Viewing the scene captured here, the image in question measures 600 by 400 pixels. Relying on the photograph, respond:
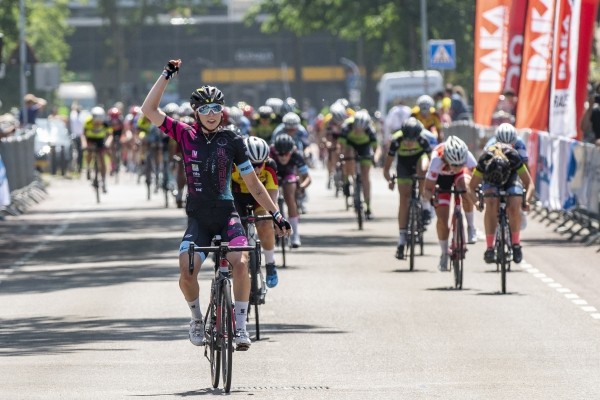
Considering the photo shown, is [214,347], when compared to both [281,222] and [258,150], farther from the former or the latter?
[258,150]

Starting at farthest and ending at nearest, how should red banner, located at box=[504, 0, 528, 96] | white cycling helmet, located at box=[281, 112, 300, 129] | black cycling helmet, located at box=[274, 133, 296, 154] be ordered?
red banner, located at box=[504, 0, 528, 96]
white cycling helmet, located at box=[281, 112, 300, 129]
black cycling helmet, located at box=[274, 133, 296, 154]

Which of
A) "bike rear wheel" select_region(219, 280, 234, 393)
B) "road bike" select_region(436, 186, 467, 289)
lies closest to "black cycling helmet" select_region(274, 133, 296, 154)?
"road bike" select_region(436, 186, 467, 289)

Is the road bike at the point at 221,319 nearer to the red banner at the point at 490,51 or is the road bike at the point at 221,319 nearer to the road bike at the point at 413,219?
the road bike at the point at 413,219

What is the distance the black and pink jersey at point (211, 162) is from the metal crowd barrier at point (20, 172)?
21.6 meters

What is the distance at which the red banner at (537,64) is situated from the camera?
3073cm

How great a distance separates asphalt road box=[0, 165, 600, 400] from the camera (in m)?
12.9

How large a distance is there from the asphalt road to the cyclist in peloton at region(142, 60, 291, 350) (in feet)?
2.03

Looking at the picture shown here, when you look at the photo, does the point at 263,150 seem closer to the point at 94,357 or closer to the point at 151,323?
the point at 151,323

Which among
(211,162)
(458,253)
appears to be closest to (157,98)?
(211,162)

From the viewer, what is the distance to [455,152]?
20.6 meters

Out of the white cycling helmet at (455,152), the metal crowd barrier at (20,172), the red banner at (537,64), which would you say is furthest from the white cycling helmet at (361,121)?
the white cycling helmet at (455,152)

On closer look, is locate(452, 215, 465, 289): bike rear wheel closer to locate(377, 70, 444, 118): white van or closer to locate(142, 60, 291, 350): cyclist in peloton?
locate(142, 60, 291, 350): cyclist in peloton

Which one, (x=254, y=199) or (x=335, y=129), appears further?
(x=335, y=129)

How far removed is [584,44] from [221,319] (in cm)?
1451
